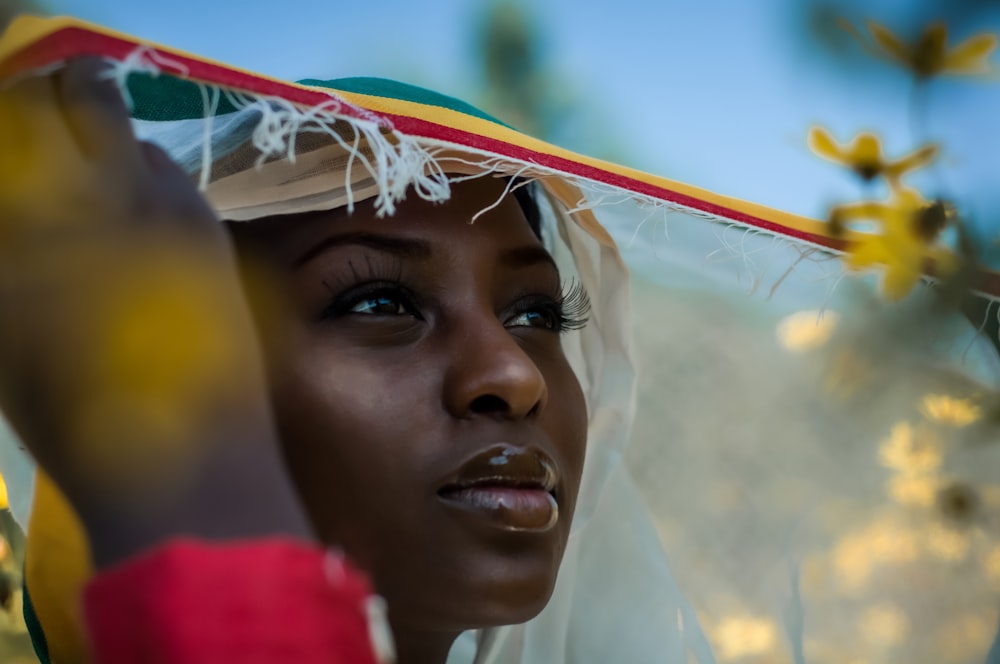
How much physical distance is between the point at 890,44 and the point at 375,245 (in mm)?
650

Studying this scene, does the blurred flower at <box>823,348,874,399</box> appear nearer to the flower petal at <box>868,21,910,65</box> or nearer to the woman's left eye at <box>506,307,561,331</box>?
the flower petal at <box>868,21,910,65</box>

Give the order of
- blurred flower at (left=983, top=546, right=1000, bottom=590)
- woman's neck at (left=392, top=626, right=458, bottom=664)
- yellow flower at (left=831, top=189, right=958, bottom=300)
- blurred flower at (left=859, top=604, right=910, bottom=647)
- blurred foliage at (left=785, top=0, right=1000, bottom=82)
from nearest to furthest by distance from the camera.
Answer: blurred foliage at (left=785, top=0, right=1000, bottom=82), yellow flower at (left=831, top=189, right=958, bottom=300), woman's neck at (left=392, top=626, right=458, bottom=664), blurred flower at (left=983, top=546, right=1000, bottom=590), blurred flower at (left=859, top=604, right=910, bottom=647)

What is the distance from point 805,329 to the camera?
4.53ft

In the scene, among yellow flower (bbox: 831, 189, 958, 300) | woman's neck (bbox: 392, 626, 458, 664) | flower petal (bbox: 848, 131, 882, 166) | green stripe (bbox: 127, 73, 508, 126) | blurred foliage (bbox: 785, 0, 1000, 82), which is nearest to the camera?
blurred foliage (bbox: 785, 0, 1000, 82)

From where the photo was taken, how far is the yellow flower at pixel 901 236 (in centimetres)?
51

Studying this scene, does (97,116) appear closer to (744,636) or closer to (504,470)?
(504,470)

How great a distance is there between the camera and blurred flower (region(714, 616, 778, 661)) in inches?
57.4

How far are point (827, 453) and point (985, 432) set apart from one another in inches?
39.4

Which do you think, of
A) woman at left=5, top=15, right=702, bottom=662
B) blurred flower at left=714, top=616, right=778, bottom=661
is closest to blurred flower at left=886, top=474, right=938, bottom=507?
blurred flower at left=714, top=616, right=778, bottom=661

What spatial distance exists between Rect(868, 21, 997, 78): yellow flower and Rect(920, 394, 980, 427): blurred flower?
596 mm

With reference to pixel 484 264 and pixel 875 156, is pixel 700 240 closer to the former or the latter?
pixel 484 264

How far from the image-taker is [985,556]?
4.21 ft

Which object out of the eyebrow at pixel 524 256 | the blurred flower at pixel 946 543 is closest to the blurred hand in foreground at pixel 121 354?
the eyebrow at pixel 524 256

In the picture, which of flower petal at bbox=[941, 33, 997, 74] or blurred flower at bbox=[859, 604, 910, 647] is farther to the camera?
blurred flower at bbox=[859, 604, 910, 647]
